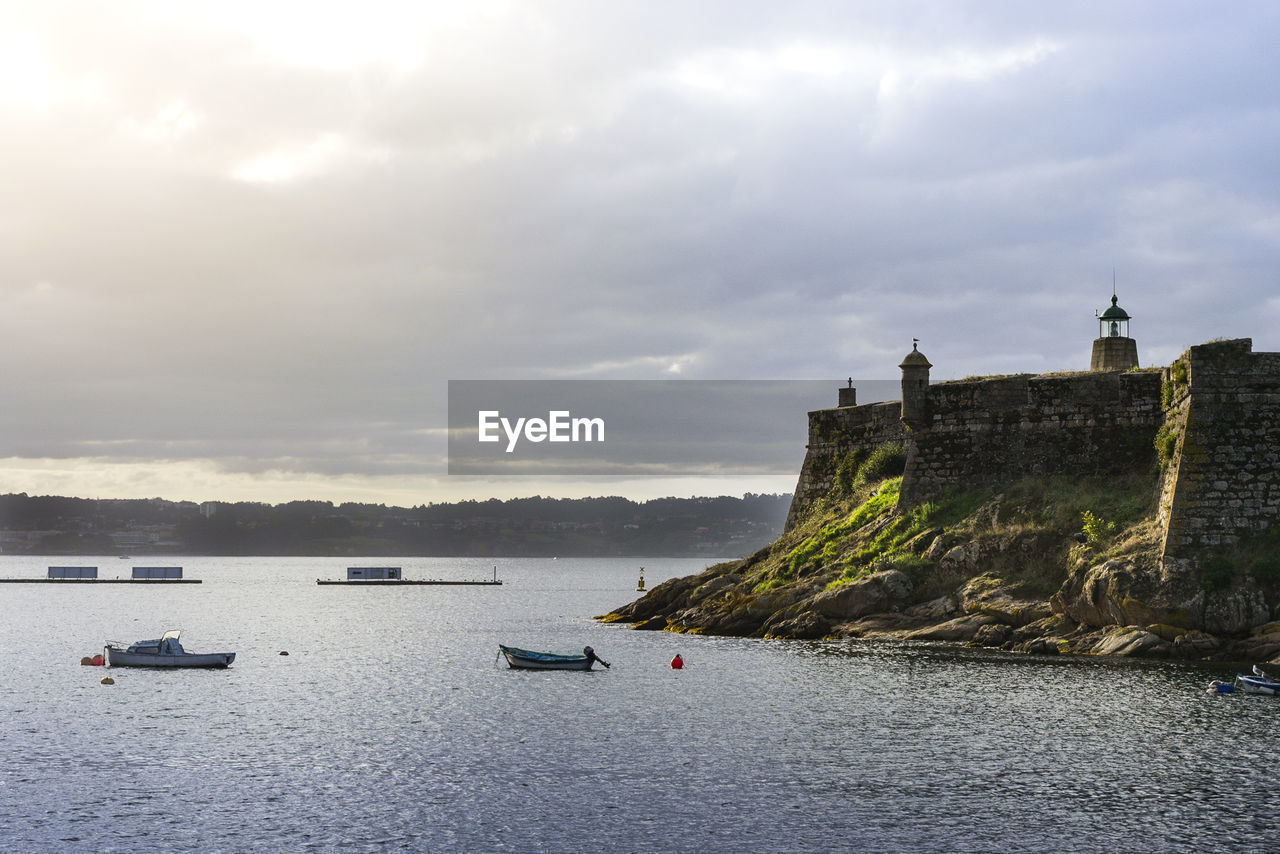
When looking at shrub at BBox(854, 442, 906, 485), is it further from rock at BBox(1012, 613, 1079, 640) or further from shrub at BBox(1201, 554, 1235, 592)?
shrub at BBox(1201, 554, 1235, 592)

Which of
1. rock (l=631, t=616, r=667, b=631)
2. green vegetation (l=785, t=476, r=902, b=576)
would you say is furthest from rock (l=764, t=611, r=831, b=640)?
rock (l=631, t=616, r=667, b=631)

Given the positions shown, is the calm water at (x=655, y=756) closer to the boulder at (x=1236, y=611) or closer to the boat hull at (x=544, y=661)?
the boat hull at (x=544, y=661)

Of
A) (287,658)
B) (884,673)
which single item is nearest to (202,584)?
(287,658)

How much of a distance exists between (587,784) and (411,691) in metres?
21.2

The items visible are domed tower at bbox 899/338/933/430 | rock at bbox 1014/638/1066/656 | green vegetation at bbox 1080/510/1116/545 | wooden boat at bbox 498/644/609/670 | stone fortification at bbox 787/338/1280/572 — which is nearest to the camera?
stone fortification at bbox 787/338/1280/572

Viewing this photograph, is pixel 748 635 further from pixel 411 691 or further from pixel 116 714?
pixel 116 714

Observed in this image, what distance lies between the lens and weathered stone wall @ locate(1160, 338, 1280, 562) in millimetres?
49406

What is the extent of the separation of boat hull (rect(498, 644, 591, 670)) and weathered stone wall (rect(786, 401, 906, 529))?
83.6 ft

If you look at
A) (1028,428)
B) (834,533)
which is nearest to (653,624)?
(834,533)

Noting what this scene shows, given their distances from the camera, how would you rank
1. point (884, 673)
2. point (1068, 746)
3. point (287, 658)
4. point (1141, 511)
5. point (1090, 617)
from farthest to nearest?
point (287, 658) < point (1141, 511) < point (1090, 617) < point (884, 673) < point (1068, 746)

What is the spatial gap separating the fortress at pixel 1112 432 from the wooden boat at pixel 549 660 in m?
20.0

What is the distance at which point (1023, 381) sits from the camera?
203 ft

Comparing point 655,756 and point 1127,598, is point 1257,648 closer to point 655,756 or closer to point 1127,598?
point 1127,598

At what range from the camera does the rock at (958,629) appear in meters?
53.4
